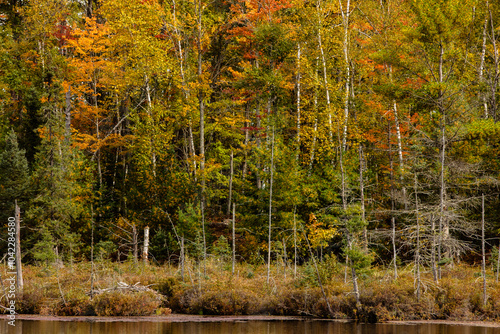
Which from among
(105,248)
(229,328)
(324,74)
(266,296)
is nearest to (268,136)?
(324,74)

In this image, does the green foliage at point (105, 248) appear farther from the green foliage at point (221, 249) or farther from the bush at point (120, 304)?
the bush at point (120, 304)

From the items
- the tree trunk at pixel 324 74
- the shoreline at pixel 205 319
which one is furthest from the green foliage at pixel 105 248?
the tree trunk at pixel 324 74

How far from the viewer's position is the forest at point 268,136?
2334 cm

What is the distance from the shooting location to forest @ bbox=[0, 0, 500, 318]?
76.6 feet

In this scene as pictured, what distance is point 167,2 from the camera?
90.4ft

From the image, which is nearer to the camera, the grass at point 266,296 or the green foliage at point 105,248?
the grass at point 266,296

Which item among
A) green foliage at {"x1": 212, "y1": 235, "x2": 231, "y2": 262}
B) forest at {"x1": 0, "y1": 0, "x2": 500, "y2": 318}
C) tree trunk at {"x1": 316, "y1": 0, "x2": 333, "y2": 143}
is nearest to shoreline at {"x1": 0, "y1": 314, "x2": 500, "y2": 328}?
forest at {"x1": 0, "y1": 0, "x2": 500, "y2": 318}

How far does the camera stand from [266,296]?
1889 cm

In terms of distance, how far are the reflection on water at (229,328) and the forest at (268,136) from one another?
4969 millimetres

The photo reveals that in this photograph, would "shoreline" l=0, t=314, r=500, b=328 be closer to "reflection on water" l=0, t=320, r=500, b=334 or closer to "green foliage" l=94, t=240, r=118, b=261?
"reflection on water" l=0, t=320, r=500, b=334

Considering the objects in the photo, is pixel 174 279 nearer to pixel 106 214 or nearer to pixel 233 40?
pixel 106 214

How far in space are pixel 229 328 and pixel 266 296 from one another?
3.27 m

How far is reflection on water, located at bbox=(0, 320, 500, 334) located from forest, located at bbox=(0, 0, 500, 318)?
16.3 ft

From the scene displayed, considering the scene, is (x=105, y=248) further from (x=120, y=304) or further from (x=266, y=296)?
(x=266, y=296)
